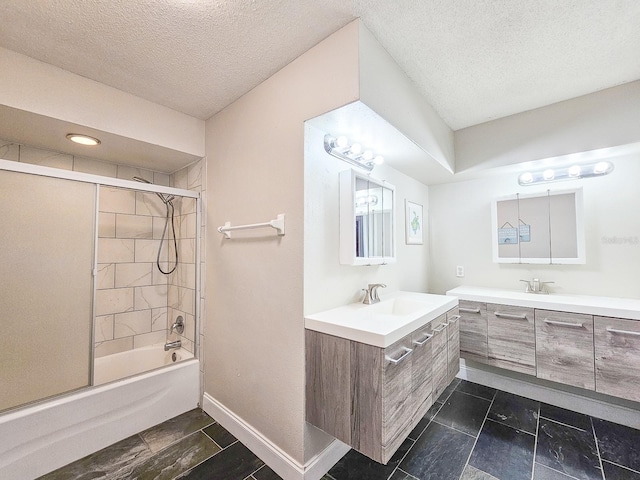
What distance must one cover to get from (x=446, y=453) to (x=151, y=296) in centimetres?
280

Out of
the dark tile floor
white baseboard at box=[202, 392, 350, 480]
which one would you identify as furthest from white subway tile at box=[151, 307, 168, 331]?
white baseboard at box=[202, 392, 350, 480]

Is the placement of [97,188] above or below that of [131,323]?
above

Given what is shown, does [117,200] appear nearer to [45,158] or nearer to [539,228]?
[45,158]

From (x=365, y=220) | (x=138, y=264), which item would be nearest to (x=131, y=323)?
(x=138, y=264)

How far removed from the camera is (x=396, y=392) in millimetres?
1312

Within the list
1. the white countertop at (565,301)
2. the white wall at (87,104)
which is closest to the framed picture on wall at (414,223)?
the white countertop at (565,301)

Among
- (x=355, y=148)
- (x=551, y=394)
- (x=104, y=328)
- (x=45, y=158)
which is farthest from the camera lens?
(x=104, y=328)

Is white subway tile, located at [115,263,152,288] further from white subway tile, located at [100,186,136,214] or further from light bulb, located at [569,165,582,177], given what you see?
light bulb, located at [569,165,582,177]

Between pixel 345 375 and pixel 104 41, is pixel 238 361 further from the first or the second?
pixel 104 41

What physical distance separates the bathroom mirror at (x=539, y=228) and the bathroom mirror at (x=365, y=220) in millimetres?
1170

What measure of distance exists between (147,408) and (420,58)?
2.99 m

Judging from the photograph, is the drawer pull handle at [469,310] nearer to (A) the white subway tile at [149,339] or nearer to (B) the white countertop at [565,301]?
(B) the white countertop at [565,301]

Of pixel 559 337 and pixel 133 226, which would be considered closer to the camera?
pixel 559 337

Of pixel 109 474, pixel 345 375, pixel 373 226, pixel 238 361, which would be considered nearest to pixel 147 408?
pixel 109 474
